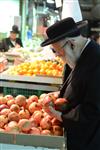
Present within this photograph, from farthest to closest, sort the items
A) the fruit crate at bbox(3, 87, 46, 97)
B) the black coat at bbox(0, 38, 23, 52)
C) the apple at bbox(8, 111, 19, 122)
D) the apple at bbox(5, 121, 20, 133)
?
the black coat at bbox(0, 38, 23, 52), the fruit crate at bbox(3, 87, 46, 97), the apple at bbox(8, 111, 19, 122), the apple at bbox(5, 121, 20, 133)

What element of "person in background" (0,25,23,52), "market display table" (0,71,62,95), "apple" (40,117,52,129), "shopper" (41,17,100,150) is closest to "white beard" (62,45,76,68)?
"shopper" (41,17,100,150)

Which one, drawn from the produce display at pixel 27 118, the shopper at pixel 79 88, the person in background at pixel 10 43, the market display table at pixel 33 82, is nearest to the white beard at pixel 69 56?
the shopper at pixel 79 88

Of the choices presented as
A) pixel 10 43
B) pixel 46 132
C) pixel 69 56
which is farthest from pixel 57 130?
pixel 10 43

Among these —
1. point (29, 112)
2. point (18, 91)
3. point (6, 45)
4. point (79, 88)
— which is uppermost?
point (79, 88)

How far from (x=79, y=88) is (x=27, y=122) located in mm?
443

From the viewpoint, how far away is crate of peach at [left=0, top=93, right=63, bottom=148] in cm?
239

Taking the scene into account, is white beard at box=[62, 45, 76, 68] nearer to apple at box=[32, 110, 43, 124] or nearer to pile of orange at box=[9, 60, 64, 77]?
apple at box=[32, 110, 43, 124]

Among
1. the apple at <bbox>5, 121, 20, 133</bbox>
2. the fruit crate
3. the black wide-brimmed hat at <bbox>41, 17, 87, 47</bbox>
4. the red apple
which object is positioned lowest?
the fruit crate

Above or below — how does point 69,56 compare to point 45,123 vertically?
above

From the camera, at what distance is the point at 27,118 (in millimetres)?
2918

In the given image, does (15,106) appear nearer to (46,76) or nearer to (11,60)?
(46,76)

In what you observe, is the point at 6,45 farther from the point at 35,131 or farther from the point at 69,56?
the point at 35,131

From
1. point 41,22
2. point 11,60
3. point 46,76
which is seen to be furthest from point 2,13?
point 46,76

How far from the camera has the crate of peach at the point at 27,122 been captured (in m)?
2.39
